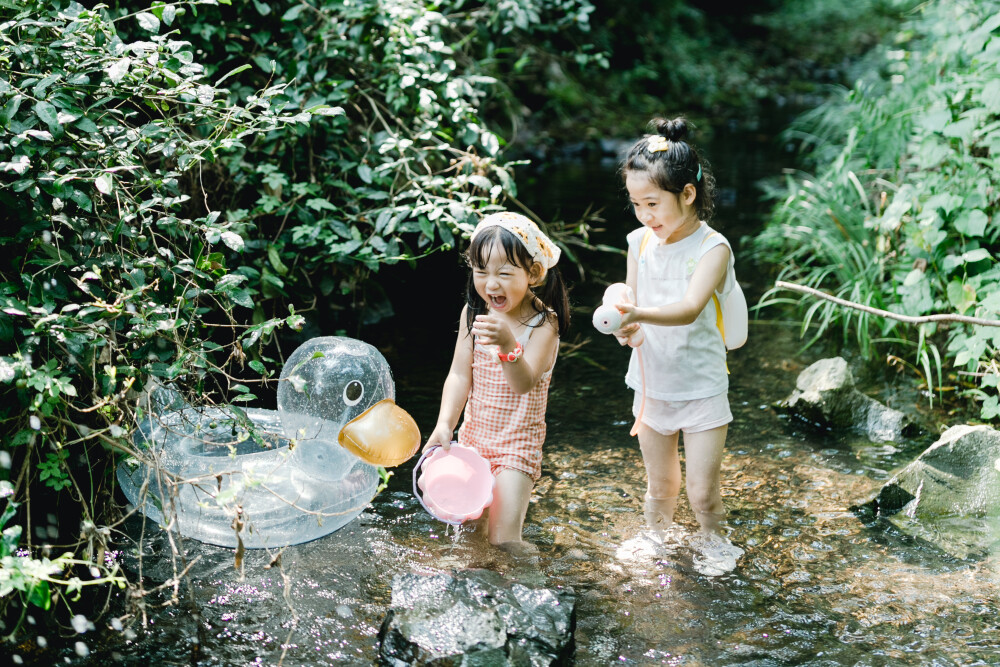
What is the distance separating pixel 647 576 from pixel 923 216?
2603 millimetres

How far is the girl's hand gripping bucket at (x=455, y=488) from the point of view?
2.85 metres

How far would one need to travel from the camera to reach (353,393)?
A: 10.1ft

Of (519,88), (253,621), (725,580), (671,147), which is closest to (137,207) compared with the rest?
(253,621)

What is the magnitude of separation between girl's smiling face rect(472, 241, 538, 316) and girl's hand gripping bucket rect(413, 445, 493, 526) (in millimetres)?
506

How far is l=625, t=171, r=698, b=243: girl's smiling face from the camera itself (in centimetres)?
296

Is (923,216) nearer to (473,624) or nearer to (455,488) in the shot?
(455,488)

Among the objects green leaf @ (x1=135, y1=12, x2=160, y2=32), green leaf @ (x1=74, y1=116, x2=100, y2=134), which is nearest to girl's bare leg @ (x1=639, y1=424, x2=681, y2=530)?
green leaf @ (x1=74, y1=116, x2=100, y2=134)

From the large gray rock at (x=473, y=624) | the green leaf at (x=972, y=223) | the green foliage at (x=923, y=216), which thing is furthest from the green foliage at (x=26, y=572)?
the green leaf at (x=972, y=223)

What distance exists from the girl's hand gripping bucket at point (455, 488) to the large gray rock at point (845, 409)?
2011 mm

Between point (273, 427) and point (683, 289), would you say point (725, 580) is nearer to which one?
point (683, 289)

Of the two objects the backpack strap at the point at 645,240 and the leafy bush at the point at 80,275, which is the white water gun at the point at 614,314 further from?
the leafy bush at the point at 80,275

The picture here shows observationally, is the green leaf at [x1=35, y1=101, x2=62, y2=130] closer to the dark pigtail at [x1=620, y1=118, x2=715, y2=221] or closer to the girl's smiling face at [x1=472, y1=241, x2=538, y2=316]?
the girl's smiling face at [x1=472, y1=241, x2=538, y2=316]

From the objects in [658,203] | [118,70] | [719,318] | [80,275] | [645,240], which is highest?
[118,70]

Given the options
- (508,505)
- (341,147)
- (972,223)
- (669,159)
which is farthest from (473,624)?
(972,223)
